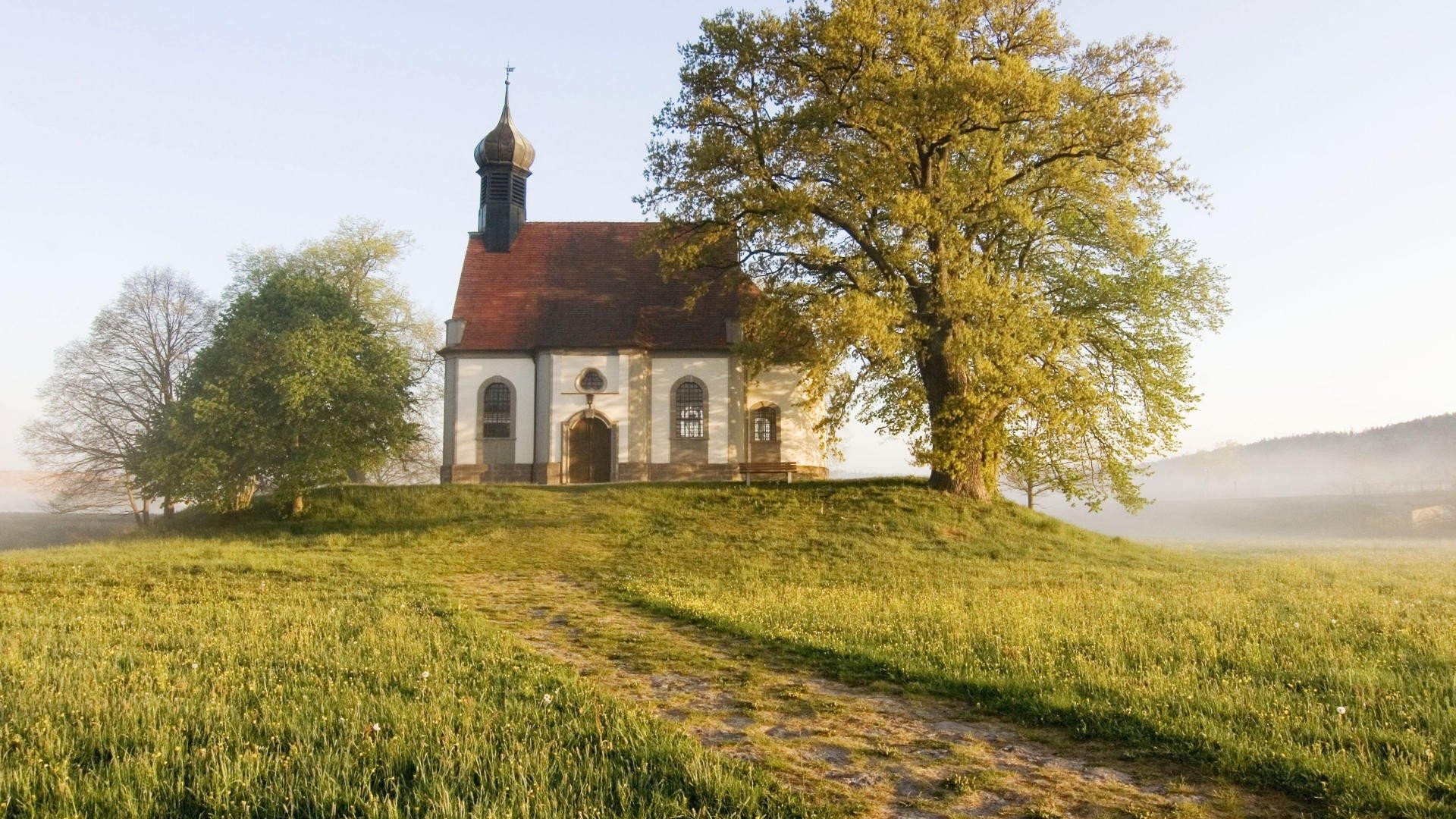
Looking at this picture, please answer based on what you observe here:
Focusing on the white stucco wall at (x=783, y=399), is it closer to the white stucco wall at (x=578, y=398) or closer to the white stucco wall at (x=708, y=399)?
the white stucco wall at (x=708, y=399)

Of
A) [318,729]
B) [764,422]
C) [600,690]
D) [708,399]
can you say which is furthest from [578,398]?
[318,729]

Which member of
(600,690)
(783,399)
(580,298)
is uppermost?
(580,298)

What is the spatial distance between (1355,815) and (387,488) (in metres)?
A: 27.9

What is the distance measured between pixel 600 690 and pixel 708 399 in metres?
25.8

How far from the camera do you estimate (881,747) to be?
6.20 m

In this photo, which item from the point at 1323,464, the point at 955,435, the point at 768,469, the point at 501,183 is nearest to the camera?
the point at 955,435

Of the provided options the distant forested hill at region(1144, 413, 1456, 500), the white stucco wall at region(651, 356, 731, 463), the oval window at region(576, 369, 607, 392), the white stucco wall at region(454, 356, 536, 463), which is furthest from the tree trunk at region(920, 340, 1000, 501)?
the distant forested hill at region(1144, 413, 1456, 500)

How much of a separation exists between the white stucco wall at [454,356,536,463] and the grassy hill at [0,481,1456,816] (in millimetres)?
13490

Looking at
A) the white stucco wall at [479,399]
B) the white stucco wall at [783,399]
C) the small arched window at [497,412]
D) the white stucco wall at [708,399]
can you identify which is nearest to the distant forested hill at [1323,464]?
the white stucco wall at [783,399]

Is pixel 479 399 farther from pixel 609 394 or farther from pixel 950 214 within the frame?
pixel 950 214

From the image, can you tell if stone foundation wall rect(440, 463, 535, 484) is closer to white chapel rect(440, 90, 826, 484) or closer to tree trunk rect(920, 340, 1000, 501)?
white chapel rect(440, 90, 826, 484)

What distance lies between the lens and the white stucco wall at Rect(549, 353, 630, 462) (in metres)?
32.9

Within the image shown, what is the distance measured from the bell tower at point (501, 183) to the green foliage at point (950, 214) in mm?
14433

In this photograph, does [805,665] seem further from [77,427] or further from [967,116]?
[77,427]
